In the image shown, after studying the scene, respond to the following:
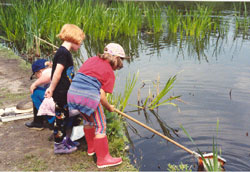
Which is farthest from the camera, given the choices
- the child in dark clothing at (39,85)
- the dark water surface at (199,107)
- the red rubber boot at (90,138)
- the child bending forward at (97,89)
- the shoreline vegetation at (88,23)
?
the shoreline vegetation at (88,23)

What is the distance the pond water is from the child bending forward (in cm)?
70

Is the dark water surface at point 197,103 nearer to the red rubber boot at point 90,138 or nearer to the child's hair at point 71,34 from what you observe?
the red rubber boot at point 90,138

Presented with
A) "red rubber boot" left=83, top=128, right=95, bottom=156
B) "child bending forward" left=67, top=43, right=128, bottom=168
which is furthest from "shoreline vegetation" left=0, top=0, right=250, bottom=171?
"child bending forward" left=67, top=43, right=128, bottom=168

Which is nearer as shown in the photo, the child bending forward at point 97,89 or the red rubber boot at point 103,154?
the child bending forward at point 97,89

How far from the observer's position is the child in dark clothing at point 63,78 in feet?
10.2

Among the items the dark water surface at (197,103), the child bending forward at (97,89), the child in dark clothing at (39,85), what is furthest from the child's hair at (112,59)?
the dark water surface at (197,103)

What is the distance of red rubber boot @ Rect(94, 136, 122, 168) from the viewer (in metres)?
3.11

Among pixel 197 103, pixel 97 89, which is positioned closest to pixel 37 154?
pixel 97 89

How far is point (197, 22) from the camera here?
10078 mm

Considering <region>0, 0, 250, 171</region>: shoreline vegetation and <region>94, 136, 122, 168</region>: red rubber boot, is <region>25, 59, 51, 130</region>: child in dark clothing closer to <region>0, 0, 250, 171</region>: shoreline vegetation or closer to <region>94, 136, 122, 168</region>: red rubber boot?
<region>94, 136, 122, 168</region>: red rubber boot

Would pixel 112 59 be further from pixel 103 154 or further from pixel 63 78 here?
pixel 103 154

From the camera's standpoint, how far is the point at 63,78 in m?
3.21

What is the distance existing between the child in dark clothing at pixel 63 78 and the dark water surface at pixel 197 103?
889 millimetres

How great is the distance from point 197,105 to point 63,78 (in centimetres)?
284
